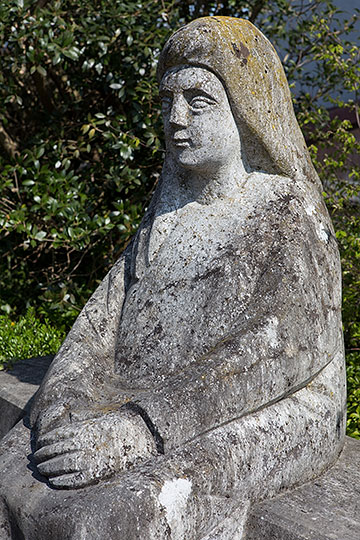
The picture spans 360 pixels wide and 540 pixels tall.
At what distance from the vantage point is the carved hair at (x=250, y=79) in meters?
2.62

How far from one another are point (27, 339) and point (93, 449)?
268 centimetres

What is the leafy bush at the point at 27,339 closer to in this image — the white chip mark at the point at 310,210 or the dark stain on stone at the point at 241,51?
the white chip mark at the point at 310,210

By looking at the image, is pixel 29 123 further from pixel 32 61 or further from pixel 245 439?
pixel 245 439

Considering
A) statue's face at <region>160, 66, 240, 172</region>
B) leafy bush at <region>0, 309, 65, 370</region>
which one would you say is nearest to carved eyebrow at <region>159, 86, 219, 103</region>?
statue's face at <region>160, 66, 240, 172</region>

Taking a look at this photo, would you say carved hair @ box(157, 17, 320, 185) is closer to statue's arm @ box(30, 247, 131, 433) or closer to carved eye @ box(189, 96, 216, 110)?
carved eye @ box(189, 96, 216, 110)

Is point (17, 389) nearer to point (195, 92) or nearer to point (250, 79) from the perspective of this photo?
point (195, 92)

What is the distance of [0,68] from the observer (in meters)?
5.43

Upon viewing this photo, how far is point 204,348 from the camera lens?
2617mm

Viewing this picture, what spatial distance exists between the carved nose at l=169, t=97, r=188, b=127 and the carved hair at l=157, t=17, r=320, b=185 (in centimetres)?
14

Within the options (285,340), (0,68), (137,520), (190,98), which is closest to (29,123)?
(0,68)

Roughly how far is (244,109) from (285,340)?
0.83m

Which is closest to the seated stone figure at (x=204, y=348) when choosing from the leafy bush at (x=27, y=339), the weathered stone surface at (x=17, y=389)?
the weathered stone surface at (x=17, y=389)

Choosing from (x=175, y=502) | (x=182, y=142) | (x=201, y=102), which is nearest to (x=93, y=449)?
(x=175, y=502)

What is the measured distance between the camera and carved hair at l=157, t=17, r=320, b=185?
2617 millimetres
